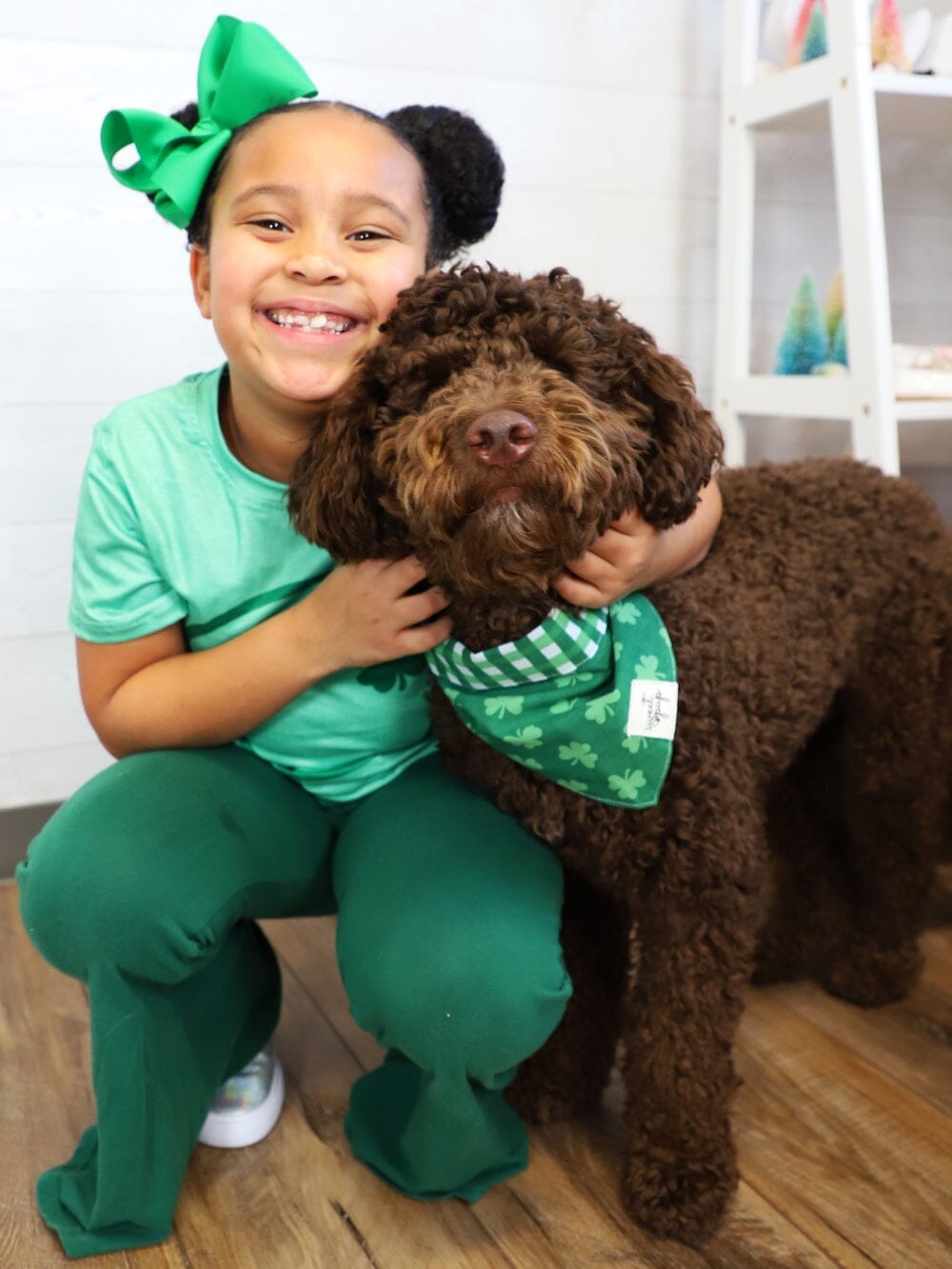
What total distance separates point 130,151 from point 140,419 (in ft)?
2.45

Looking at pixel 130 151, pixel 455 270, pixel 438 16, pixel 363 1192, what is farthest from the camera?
pixel 438 16

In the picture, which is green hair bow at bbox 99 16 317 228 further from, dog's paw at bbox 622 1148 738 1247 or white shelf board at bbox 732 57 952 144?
dog's paw at bbox 622 1148 738 1247

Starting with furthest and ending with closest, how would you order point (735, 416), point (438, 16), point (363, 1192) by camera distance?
point (735, 416) < point (438, 16) < point (363, 1192)

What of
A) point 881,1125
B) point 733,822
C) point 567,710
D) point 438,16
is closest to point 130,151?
point 438,16

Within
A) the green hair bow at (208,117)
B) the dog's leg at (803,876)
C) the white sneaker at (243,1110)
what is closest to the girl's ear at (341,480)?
the green hair bow at (208,117)

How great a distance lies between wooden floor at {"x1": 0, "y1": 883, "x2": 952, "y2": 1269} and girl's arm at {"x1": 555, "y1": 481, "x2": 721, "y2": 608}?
614mm

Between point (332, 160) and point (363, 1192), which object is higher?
point (332, 160)

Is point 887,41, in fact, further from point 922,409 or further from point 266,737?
point 266,737

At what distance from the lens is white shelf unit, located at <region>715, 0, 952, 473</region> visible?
1829 millimetres

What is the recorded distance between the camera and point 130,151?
1.84 metres

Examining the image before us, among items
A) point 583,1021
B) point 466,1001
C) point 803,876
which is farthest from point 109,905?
point 803,876

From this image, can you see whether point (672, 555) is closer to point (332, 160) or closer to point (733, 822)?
point (733, 822)

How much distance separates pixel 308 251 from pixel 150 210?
2.78ft

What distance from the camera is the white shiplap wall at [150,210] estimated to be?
5.99 feet
